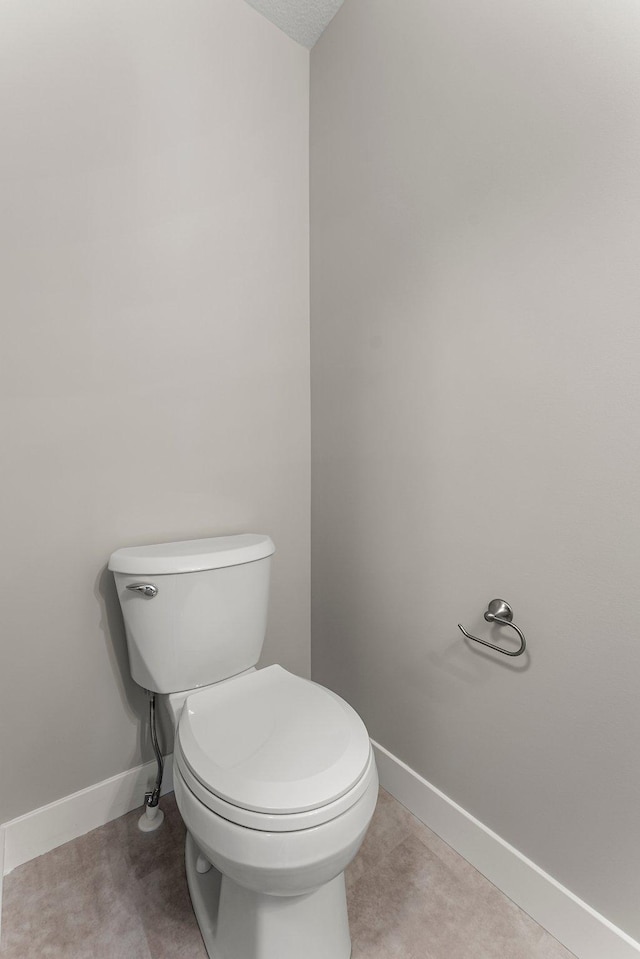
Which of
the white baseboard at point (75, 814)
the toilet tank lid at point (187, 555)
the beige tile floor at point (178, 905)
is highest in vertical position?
the toilet tank lid at point (187, 555)

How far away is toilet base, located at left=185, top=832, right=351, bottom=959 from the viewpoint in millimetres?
897

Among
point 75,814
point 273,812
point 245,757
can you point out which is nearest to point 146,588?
point 245,757

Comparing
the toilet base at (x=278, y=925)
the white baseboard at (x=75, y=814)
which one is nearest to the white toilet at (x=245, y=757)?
the toilet base at (x=278, y=925)

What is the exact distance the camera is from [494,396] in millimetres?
1076

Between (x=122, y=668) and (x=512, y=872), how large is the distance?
109 centimetres

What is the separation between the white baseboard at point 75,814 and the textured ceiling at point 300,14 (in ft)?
7.51

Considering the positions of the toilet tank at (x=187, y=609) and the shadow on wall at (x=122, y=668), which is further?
the shadow on wall at (x=122, y=668)

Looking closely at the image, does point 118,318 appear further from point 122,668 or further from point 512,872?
point 512,872

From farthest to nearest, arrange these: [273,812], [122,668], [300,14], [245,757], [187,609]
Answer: [300,14]
[122,668]
[187,609]
[245,757]
[273,812]

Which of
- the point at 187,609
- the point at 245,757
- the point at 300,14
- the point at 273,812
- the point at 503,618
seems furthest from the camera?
the point at 300,14

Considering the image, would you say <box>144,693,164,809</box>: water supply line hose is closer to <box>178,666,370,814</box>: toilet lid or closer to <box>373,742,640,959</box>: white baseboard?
<box>178,666,370,814</box>: toilet lid

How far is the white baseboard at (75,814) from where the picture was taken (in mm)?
1174

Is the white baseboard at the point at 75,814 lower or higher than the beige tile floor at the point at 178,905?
higher

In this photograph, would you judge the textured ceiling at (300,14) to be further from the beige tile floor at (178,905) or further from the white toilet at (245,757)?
the beige tile floor at (178,905)
